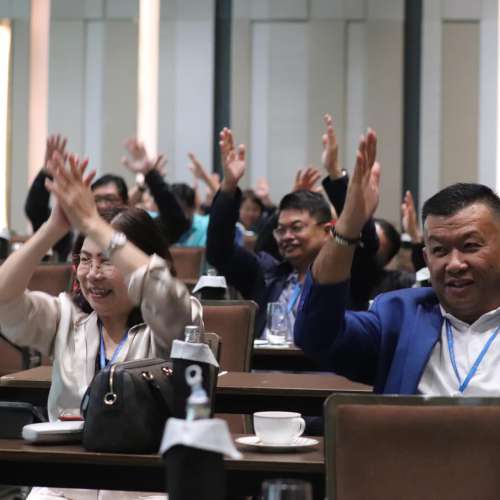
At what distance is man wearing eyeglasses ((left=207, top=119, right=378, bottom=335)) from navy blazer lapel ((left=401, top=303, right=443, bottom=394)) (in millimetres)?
1952

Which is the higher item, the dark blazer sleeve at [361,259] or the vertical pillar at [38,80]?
the vertical pillar at [38,80]

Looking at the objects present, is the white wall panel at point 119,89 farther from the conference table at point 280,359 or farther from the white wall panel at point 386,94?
the conference table at point 280,359

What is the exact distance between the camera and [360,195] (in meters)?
2.43

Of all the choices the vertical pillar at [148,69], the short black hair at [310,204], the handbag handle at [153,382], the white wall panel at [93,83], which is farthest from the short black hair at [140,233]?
the white wall panel at [93,83]

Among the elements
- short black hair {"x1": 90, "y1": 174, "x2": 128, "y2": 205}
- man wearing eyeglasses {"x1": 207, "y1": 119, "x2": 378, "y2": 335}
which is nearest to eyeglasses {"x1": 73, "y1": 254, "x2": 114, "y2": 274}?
man wearing eyeglasses {"x1": 207, "y1": 119, "x2": 378, "y2": 335}

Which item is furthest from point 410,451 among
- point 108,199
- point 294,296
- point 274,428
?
point 108,199

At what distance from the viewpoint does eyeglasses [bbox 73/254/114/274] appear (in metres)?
2.97

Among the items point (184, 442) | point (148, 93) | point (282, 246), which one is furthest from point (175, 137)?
point (184, 442)

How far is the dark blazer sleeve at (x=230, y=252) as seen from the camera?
485cm

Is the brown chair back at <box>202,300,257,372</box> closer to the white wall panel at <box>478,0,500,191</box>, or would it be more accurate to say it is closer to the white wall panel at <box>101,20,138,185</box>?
the white wall panel at <box>101,20,138,185</box>

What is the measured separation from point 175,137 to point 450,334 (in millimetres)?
9005

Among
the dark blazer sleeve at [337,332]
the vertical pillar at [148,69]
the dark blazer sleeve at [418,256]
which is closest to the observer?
the dark blazer sleeve at [337,332]

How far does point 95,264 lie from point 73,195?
25.3 inches

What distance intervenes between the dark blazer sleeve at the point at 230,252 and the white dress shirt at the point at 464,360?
85.3 inches
